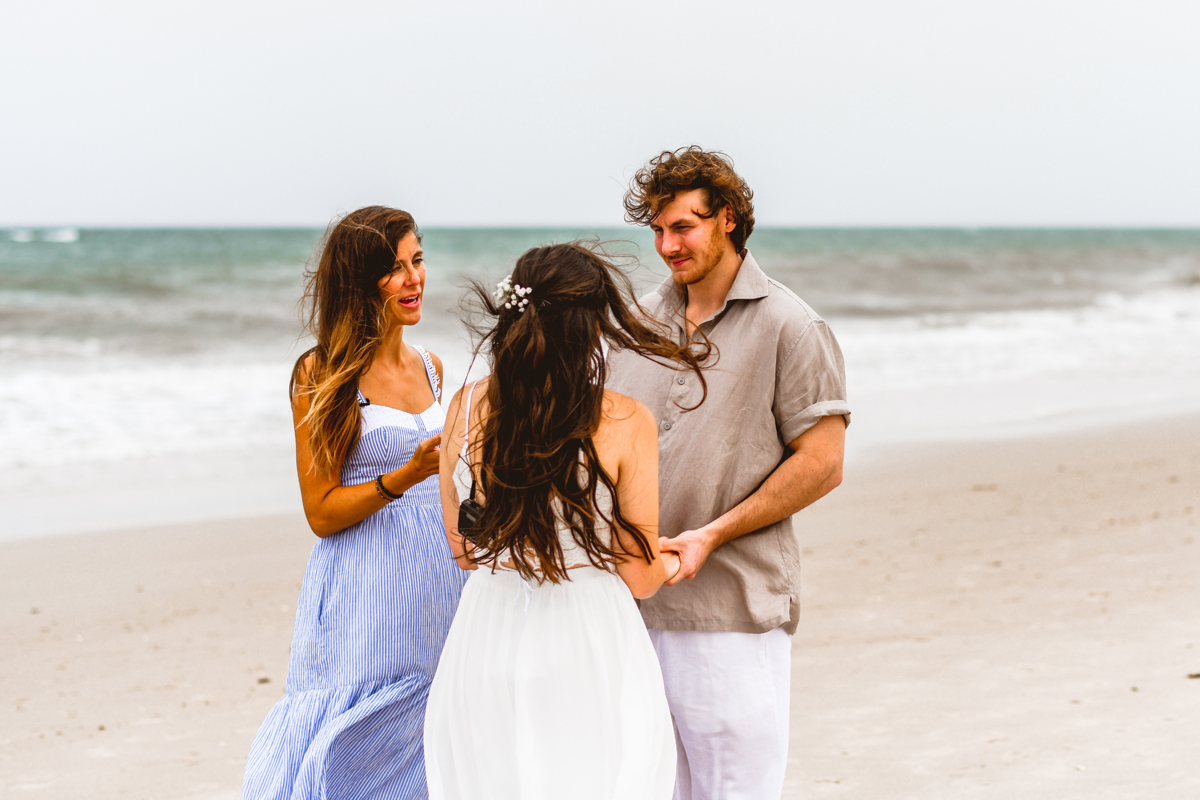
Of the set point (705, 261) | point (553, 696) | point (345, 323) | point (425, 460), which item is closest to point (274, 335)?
point (345, 323)

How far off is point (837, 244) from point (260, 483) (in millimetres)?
43196

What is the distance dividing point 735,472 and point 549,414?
2.10ft

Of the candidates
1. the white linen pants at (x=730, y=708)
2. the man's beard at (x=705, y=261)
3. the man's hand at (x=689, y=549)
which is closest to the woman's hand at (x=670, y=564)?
the man's hand at (x=689, y=549)

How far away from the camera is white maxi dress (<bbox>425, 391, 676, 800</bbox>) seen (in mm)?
2119

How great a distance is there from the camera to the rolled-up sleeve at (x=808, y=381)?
2.41 m

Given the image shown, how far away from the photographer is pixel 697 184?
2.43 meters

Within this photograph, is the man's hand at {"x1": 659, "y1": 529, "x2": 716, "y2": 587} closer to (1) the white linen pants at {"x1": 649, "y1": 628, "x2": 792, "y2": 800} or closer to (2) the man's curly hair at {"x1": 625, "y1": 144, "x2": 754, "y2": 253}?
(1) the white linen pants at {"x1": 649, "y1": 628, "x2": 792, "y2": 800}

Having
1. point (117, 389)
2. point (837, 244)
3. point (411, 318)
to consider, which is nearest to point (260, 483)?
point (117, 389)

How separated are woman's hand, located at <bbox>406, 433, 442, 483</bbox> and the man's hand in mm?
525

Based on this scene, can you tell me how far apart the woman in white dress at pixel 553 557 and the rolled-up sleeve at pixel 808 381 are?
32cm

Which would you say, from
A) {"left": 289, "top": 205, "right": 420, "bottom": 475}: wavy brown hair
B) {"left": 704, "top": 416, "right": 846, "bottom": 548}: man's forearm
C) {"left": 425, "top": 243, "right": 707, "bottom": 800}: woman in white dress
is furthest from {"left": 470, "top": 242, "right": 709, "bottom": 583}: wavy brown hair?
{"left": 289, "top": 205, "right": 420, "bottom": 475}: wavy brown hair

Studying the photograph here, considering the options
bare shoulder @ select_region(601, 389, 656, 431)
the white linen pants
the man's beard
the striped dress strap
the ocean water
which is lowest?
the ocean water

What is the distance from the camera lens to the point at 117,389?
439 inches

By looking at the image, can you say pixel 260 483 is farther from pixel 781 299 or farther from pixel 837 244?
pixel 837 244
